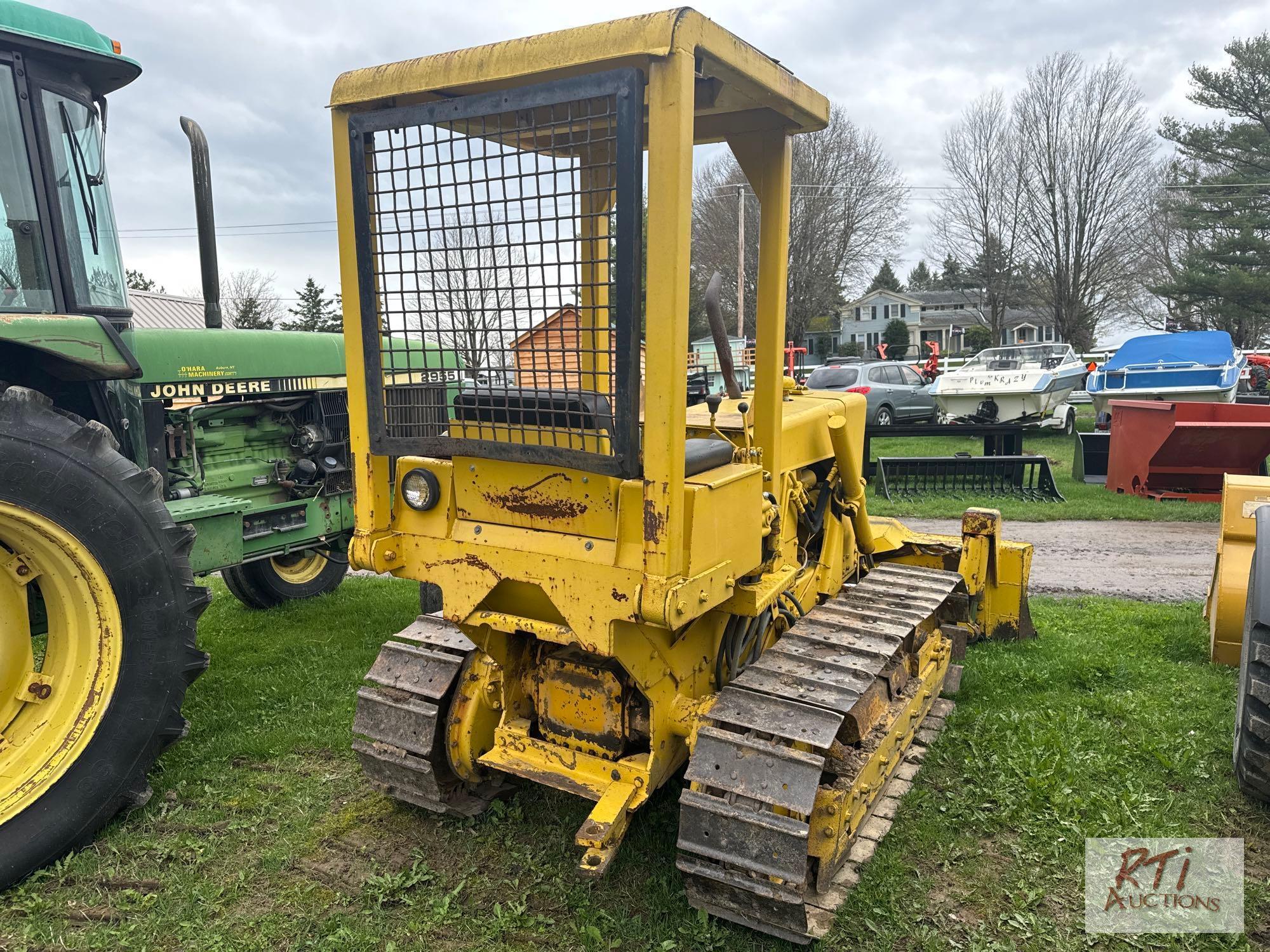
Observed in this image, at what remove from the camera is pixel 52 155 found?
Answer: 4305 mm

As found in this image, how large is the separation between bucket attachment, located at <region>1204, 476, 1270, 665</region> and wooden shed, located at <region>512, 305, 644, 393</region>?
3.76 metres

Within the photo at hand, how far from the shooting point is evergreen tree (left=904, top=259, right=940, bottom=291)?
7562 centimetres

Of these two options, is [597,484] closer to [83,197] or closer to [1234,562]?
[83,197]

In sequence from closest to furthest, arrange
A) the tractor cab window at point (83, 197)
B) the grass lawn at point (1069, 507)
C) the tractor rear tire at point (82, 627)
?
the tractor rear tire at point (82, 627), the tractor cab window at point (83, 197), the grass lawn at point (1069, 507)

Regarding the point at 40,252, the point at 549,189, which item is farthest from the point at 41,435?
the point at 549,189

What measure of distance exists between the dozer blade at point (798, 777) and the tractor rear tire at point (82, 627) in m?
2.17

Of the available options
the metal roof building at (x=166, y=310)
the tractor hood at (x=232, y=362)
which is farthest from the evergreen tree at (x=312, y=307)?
the tractor hood at (x=232, y=362)

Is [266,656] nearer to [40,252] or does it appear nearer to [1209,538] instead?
[40,252]

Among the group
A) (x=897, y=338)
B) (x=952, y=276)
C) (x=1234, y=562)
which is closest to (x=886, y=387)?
(x=1234, y=562)

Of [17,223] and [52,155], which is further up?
[52,155]

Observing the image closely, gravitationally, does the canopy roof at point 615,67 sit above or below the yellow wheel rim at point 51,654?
above

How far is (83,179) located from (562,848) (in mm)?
4000

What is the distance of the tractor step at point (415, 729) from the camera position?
11.2ft

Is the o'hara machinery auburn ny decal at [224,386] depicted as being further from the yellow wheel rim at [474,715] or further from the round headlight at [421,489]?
the yellow wheel rim at [474,715]
